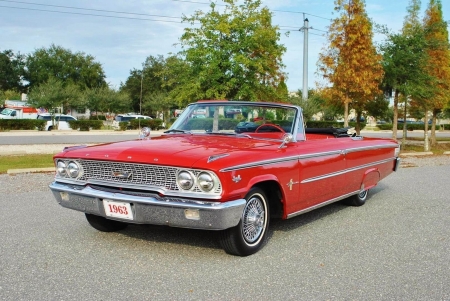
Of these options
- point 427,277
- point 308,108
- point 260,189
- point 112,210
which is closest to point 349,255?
point 427,277

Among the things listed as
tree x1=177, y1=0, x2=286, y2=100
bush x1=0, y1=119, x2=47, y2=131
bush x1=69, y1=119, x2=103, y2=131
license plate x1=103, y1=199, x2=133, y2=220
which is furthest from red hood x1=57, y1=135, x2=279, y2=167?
bush x1=69, y1=119, x2=103, y2=131

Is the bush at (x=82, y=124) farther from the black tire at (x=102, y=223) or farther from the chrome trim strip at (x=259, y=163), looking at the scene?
the chrome trim strip at (x=259, y=163)

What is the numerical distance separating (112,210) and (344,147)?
10.3 feet

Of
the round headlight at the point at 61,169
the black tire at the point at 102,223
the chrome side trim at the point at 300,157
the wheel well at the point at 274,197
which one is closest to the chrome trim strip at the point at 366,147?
the chrome side trim at the point at 300,157

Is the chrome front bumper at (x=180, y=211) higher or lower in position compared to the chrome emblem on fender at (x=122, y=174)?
lower

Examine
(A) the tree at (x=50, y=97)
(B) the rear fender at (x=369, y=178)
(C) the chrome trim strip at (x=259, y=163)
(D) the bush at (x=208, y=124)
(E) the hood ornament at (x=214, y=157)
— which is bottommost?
(B) the rear fender at (x=369, y=178)

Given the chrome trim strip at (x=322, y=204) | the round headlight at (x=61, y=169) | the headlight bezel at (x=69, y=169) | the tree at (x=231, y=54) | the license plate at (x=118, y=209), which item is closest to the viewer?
the license plate at (x=118, y=209)

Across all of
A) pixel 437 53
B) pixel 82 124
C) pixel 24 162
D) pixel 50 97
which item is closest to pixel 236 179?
pixel 24 162

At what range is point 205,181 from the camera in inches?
156

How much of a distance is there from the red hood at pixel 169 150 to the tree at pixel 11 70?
73025mm

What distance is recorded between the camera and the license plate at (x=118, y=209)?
4121 mm

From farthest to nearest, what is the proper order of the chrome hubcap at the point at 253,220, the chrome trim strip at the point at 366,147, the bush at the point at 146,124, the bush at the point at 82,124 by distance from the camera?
the bush at the point at 146,124
the bush at the point at 82,124
the chrome trim strip at the point at 366,147
the chrome hubcap at the point at 253,220

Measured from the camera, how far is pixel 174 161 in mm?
3992

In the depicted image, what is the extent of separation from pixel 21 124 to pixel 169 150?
31725 millimetres
